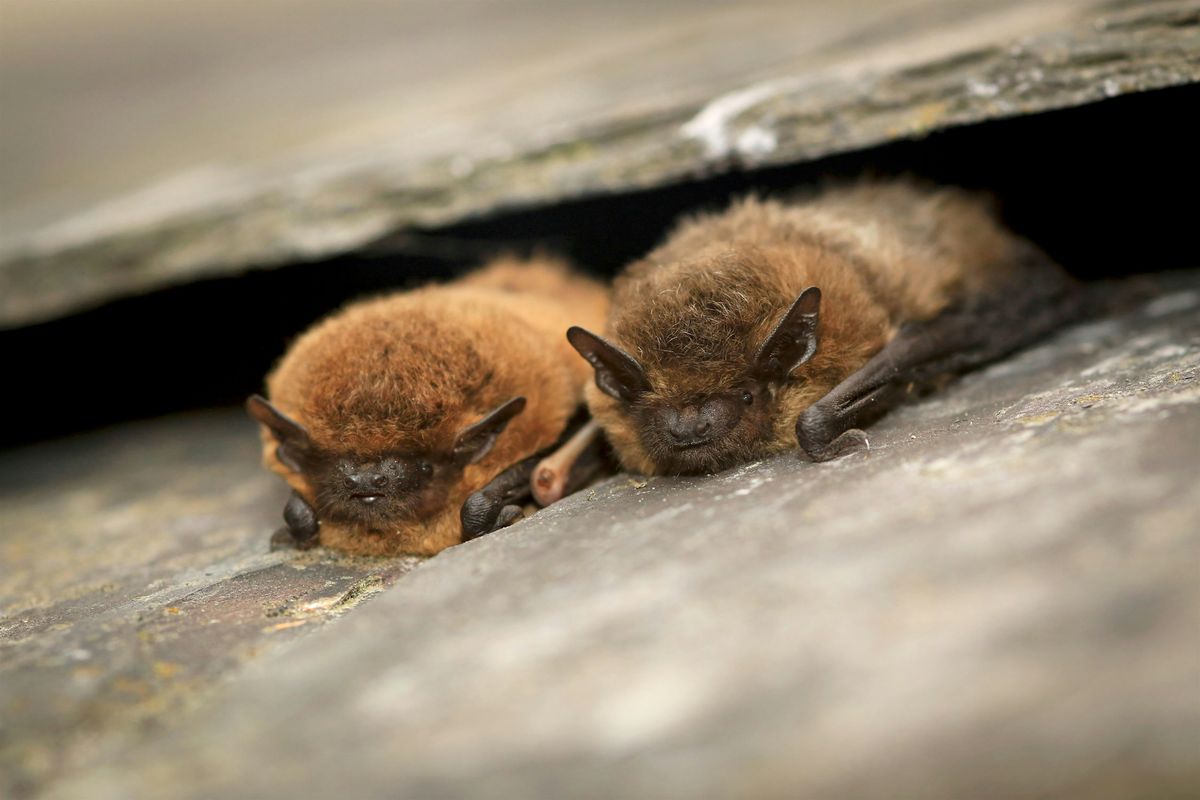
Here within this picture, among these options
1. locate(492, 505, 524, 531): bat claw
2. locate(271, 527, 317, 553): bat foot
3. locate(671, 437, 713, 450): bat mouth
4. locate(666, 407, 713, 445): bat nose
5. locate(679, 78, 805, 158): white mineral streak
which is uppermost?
locate(679, 78, 805, 158): white mineral streak

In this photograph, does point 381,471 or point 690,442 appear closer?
point 690,442

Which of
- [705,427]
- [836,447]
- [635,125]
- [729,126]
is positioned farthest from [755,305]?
[635,125]

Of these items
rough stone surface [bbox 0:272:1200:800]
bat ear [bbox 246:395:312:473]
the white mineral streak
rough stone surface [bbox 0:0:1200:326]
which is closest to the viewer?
rough stone surface [bbox 0:272:1200:800]

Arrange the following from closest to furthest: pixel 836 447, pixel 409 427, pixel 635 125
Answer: pixel 836 447 → pixel 409 427 → pixel 635 125

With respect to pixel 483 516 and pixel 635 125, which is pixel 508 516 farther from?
pixel 635 125

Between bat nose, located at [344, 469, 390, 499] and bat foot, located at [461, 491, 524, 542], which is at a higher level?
bat nose, located at [344, 469, 390, 499]

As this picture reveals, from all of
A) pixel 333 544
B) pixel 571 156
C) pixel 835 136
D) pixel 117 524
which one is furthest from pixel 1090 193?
pixel 117 524

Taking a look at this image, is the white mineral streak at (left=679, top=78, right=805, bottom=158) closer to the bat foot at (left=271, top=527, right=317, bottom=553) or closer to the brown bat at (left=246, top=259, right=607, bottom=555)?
the brown bat at (left=246, top=259, right=607, bottom=555)

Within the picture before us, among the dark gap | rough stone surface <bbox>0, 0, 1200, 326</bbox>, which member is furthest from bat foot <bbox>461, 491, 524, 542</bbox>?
the dark gap

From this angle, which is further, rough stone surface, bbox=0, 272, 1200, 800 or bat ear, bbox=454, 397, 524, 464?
bat ear, bbox=454, 397, 524, 464
